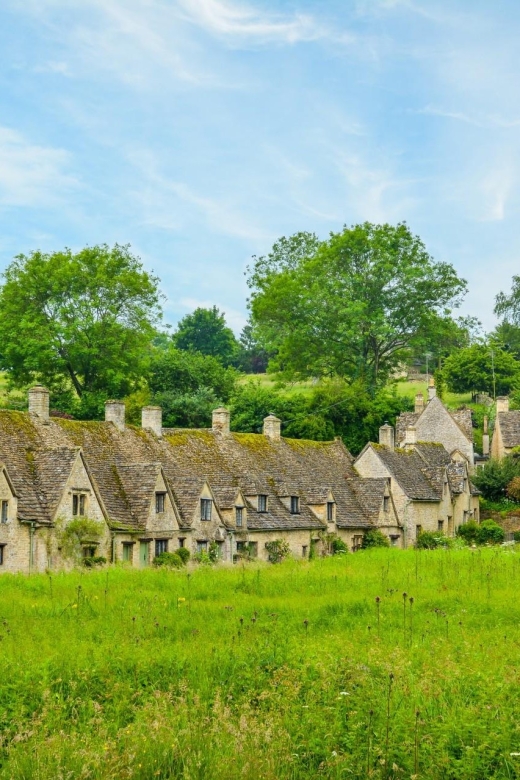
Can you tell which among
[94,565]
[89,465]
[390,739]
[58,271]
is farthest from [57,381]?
[390,739]

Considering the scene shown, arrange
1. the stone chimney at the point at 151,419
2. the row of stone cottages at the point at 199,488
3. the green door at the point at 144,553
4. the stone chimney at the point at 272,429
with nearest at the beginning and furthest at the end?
the row of stone cottages at the point at 199,488 → the green door at the point at 144,553 → the stone chimney at the point at 151,419 → the stone chimney at the point at 272,429

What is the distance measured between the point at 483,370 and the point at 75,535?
262 ft

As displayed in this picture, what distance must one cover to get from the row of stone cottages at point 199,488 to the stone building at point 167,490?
7 centimetres

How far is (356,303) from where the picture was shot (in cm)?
8700

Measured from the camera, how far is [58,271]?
3081 inches

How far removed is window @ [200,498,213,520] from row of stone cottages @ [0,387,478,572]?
11 centimetres

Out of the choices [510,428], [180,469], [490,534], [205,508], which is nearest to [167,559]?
[205,508]

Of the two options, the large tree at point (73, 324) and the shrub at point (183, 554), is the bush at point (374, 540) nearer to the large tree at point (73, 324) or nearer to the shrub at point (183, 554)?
the shrub at point (183, 554)

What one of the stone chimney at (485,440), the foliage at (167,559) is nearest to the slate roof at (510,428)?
the stone chimney at (485,440)

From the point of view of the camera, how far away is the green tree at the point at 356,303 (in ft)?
294

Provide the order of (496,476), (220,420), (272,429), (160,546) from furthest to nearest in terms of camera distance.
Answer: (496,476)
(272,429)
(220,420)
(160,546)

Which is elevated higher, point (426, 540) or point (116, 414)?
point (116, 414)

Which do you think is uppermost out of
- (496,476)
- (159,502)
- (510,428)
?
(510,428)

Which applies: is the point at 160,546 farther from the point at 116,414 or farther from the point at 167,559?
the point at 116,414
